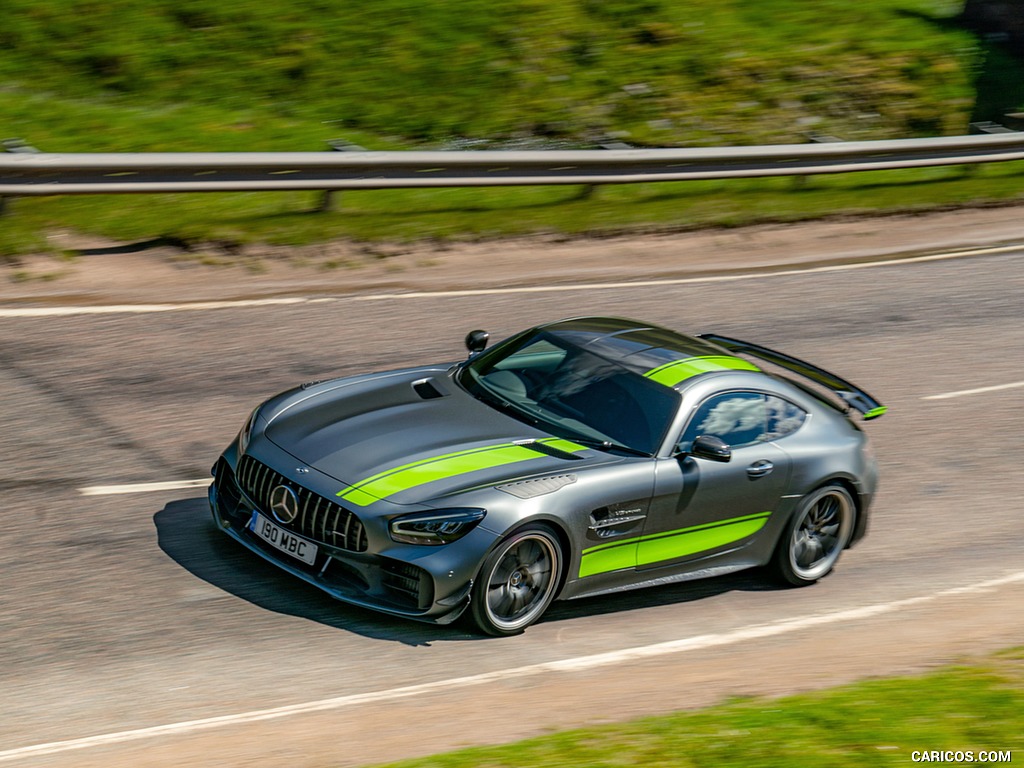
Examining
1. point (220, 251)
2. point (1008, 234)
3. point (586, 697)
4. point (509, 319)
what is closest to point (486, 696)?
A: point (586, 697)

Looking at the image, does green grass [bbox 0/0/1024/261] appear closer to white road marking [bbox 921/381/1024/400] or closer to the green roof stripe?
white road marking [bbox 921/381/1024/400]

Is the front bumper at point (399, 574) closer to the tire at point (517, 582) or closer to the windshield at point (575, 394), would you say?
the tire at point (517, 582)

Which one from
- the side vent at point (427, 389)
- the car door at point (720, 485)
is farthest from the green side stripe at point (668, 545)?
the side vent at point (427, 389)

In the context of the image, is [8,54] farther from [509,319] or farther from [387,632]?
[387,632]

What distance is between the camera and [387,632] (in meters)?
6.72

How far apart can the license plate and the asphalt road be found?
0.27 m

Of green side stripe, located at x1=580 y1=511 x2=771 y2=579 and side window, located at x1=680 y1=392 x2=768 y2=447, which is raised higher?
side window, located at x1=680 y1=392 x2=768 y2=447

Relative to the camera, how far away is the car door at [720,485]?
7301 millimetres

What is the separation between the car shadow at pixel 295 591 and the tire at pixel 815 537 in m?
0.23

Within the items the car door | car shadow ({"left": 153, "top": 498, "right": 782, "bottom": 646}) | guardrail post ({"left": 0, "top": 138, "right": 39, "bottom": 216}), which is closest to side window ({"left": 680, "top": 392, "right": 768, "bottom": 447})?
the car door

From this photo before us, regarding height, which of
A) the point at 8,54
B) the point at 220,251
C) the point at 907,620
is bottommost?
the point at 907,620

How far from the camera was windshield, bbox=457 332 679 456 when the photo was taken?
738 cm

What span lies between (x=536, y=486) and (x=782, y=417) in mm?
2055

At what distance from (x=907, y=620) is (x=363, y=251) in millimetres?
6849
